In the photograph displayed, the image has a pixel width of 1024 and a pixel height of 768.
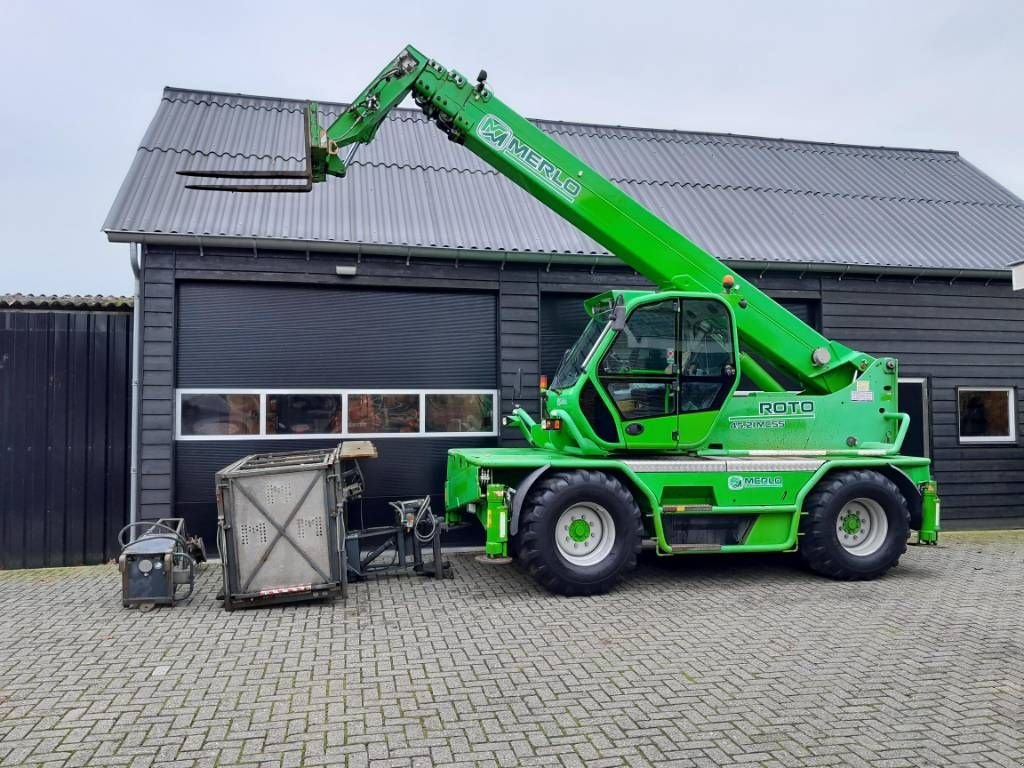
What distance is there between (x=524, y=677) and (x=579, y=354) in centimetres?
372

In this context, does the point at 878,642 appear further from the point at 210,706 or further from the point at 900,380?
the point at 900,380

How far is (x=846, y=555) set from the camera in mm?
7418

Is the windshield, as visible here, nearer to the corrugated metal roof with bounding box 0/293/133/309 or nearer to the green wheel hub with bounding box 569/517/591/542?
the green wheel hub with bounding box 569/517/591/542

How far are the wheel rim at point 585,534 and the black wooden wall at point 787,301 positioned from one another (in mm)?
2532

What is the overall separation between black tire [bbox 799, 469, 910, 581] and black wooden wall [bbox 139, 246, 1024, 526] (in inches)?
136

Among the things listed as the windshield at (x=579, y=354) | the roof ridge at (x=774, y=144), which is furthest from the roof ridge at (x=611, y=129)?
the windshield at (x=579, y=354)

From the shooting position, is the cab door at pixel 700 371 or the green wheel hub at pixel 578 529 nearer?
the green wheel hub at pixel 578 529

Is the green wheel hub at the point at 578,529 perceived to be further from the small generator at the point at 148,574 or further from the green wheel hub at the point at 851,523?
the small generator at the point at 148,574

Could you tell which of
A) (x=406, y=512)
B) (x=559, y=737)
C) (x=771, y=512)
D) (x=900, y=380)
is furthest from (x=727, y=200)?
(x=559, y=737)

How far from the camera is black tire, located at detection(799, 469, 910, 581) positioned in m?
7.36

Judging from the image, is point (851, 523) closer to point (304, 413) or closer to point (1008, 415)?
point (1008, 415)

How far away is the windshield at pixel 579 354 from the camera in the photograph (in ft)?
24.4

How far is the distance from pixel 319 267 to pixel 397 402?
1.94 meters

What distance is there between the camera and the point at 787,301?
1043cm
